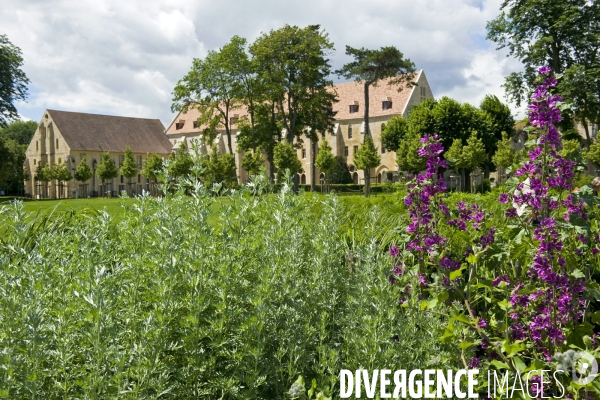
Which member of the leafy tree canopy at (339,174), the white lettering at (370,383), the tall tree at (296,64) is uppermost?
the tall tree at (296,64)

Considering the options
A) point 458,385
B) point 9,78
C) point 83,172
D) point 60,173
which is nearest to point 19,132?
point 60,173

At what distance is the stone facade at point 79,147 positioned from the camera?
236 ft

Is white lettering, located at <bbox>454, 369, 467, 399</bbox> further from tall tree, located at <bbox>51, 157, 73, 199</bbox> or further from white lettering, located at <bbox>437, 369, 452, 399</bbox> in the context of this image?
tall tree, located at <bbox>51, 157, 73, 199</bbox>

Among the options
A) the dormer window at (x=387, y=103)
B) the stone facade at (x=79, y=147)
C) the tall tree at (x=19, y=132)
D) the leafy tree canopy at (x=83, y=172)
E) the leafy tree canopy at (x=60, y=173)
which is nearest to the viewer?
the dormer window at (x=387, y=103)

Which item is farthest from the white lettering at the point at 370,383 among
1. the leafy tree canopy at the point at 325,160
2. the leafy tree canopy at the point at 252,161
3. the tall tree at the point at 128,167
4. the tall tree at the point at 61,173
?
the tall tree at the point at 61,173

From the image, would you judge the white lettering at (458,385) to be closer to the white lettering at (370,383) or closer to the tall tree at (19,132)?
the white lettering at (370,383)

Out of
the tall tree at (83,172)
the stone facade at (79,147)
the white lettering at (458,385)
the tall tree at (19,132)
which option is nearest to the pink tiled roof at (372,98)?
the stone facade at (79,147)

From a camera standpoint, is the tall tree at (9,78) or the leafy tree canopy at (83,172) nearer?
the tall tree at (9,78)

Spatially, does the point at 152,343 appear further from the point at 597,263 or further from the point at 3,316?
the point at 597,263

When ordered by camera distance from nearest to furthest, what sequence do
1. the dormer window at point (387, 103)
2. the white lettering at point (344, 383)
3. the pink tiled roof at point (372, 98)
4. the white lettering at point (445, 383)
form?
the white lettering at point (344, 383) → the white lettering at point (445, 383) → the pink tiled roof at point (372, 98) → the dormer window at point (387, 103)

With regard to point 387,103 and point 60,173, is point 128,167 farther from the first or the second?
point 387,103

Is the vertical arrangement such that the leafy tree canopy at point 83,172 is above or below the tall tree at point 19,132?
below

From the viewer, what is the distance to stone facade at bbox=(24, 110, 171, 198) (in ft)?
236

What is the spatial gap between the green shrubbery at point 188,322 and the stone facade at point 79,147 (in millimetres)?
69158
